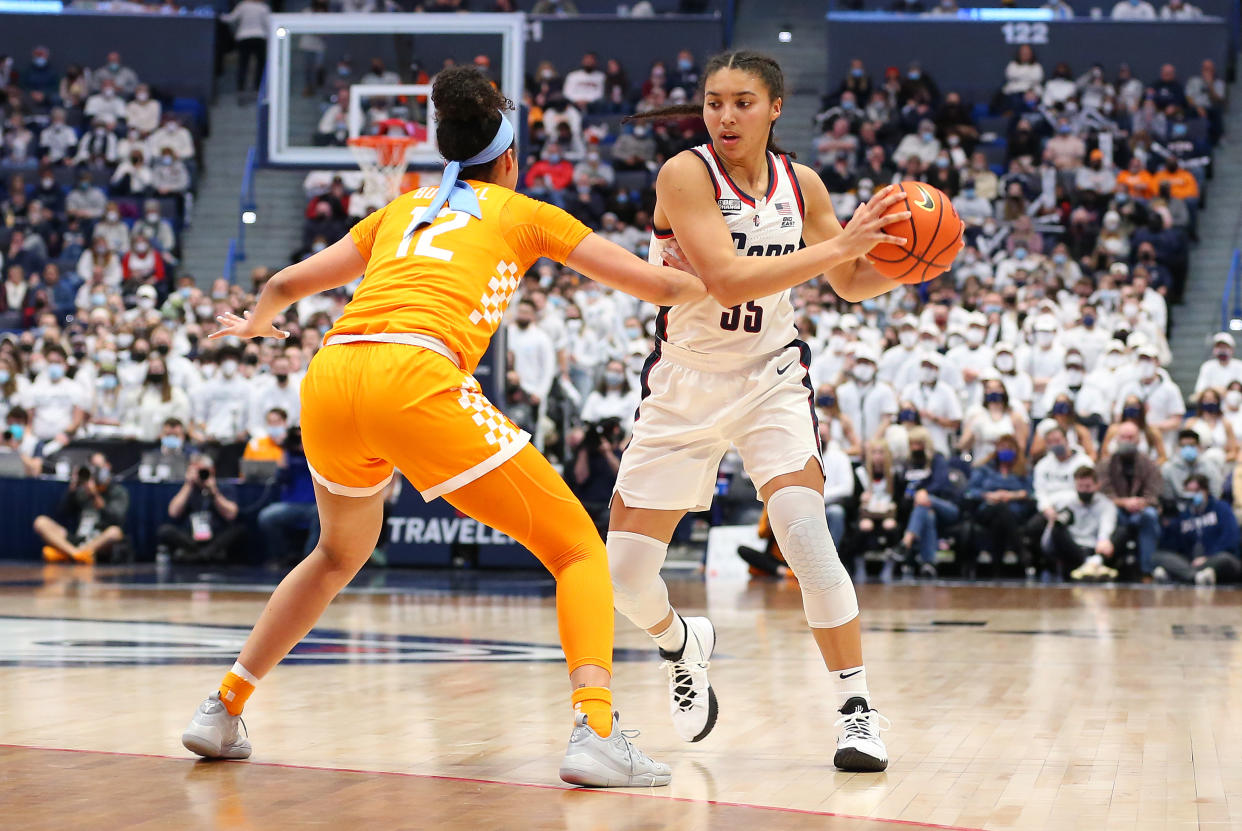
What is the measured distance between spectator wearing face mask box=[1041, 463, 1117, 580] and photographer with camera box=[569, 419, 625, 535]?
3.95 m

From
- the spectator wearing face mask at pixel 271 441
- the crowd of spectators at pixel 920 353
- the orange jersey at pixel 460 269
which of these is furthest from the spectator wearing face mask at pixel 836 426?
the orange jersey at pixel 460 269

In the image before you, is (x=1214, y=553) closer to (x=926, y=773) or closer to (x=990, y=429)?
(x=990, y=429)

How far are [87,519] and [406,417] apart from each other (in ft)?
37.5

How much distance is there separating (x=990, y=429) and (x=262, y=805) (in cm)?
1169

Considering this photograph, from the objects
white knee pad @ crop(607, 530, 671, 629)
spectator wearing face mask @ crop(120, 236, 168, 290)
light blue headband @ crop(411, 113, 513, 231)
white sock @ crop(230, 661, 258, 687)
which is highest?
spectator wearing face mask @ crop(120, 236, 168, 290)

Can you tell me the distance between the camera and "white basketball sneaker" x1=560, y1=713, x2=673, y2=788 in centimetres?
407

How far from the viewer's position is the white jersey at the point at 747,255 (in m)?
4.83

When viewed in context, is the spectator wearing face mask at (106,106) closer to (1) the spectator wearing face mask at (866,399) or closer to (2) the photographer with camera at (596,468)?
Result: (2) the photographer with camera at (596,468)

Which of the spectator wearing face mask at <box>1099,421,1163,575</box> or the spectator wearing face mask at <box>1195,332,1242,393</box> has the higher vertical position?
the spectator wearing face mask at <box>1195,332,1242,393</box>

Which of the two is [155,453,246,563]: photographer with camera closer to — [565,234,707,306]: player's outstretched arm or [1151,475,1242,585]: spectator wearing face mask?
[1151,475,1242,585]: spectator wearing face mask

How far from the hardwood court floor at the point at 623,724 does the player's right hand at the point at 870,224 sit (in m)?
1.53

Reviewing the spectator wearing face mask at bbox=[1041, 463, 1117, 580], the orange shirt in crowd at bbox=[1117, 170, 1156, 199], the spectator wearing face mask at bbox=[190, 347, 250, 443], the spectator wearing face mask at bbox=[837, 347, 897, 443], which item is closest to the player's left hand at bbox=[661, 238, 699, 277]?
the spectator wearing face mask at bbox=[1041, 463, 1117, 580]

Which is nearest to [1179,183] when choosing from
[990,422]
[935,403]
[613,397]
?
[935,403]

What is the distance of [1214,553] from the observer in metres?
13.1
